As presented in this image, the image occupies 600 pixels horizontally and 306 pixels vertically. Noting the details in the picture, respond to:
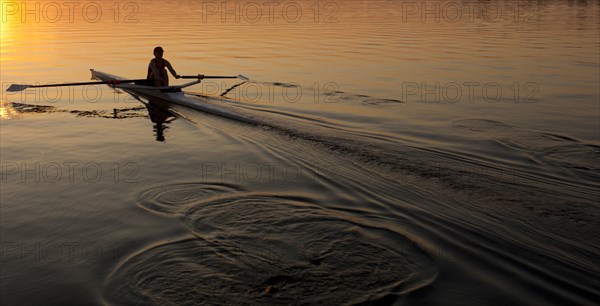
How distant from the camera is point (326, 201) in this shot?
387 inches

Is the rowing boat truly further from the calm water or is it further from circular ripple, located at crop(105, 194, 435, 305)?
circular ripple, located at crop(105, 194, 435, 305)

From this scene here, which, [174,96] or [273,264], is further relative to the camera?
[174,96]

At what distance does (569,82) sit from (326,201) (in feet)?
51.1

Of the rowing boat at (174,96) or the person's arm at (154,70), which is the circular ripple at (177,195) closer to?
the rowing boat at (174,96)

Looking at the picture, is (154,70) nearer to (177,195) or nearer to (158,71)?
(158,71)

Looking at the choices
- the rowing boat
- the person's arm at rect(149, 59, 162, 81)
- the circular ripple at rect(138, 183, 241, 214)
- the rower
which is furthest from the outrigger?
the circular ripple at rect(138, 183, 241, 214)

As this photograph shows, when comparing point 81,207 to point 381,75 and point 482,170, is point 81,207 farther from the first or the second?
point 381,75

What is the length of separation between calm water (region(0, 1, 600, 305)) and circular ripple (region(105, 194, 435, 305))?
0.03 meters

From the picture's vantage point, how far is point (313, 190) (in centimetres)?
1042

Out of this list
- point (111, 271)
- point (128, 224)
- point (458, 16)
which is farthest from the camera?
point (458, 16)

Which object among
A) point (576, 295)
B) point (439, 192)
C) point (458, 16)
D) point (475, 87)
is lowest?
point (576, 295)

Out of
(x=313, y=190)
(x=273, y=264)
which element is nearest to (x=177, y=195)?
(x=313, y=190)

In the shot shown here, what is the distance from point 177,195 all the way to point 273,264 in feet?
11.1

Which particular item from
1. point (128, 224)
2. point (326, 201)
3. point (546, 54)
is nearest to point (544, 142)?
point (326, 201)
